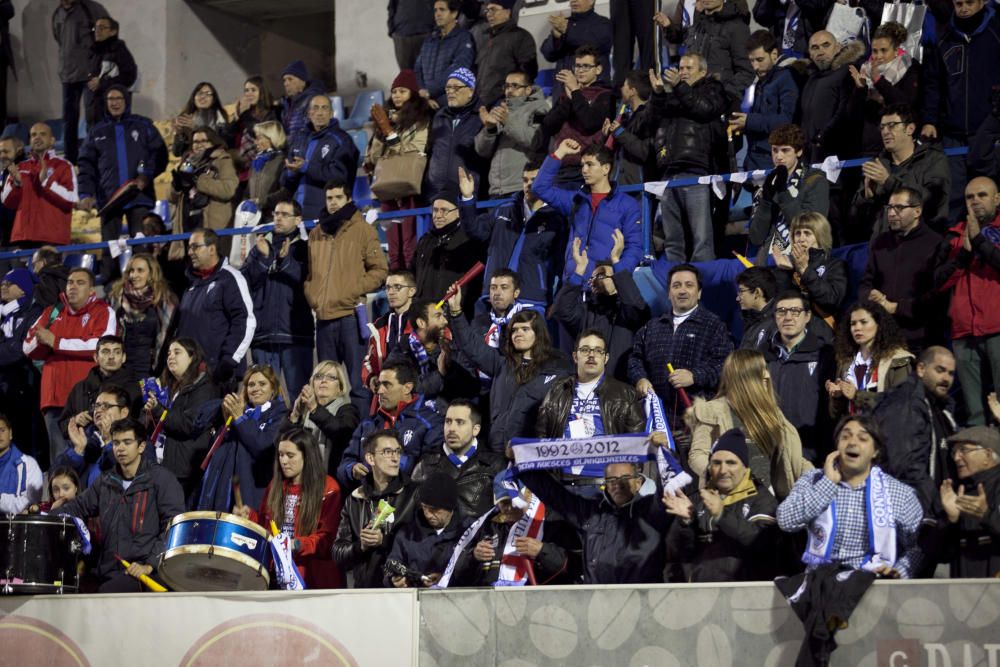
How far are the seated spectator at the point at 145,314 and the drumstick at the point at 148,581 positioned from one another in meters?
3.15

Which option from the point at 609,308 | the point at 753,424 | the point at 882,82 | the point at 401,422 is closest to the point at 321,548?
the point at 401,422

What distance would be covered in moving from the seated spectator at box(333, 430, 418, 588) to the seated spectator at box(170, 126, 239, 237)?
5.30m

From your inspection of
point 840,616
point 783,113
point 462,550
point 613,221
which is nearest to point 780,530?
point 840,616

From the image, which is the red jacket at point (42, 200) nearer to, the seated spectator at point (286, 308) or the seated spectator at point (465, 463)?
the seated spectator at point (286, 308)

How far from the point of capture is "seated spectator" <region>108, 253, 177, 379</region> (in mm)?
12719

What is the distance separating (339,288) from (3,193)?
5054 millimetres

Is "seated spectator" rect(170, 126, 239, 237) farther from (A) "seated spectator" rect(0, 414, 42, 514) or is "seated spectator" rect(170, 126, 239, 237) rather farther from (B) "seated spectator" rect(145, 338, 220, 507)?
(A) "seated spectator" rect(0, 414, 42, 514)

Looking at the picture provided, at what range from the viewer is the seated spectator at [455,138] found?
12.6m

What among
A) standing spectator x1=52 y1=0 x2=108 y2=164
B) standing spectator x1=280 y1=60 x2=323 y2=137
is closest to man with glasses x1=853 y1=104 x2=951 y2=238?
standing spectator x1=280 y1=60 x2=323 y2=137

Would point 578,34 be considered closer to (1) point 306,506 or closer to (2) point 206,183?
(2) point 206,183

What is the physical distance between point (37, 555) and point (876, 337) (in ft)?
16.2

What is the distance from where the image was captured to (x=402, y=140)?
13.1m

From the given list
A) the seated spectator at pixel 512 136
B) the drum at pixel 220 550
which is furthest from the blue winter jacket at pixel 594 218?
the drum at pixel 220 550

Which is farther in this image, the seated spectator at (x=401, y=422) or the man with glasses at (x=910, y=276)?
the seated spectator at (x=401, y=422)
